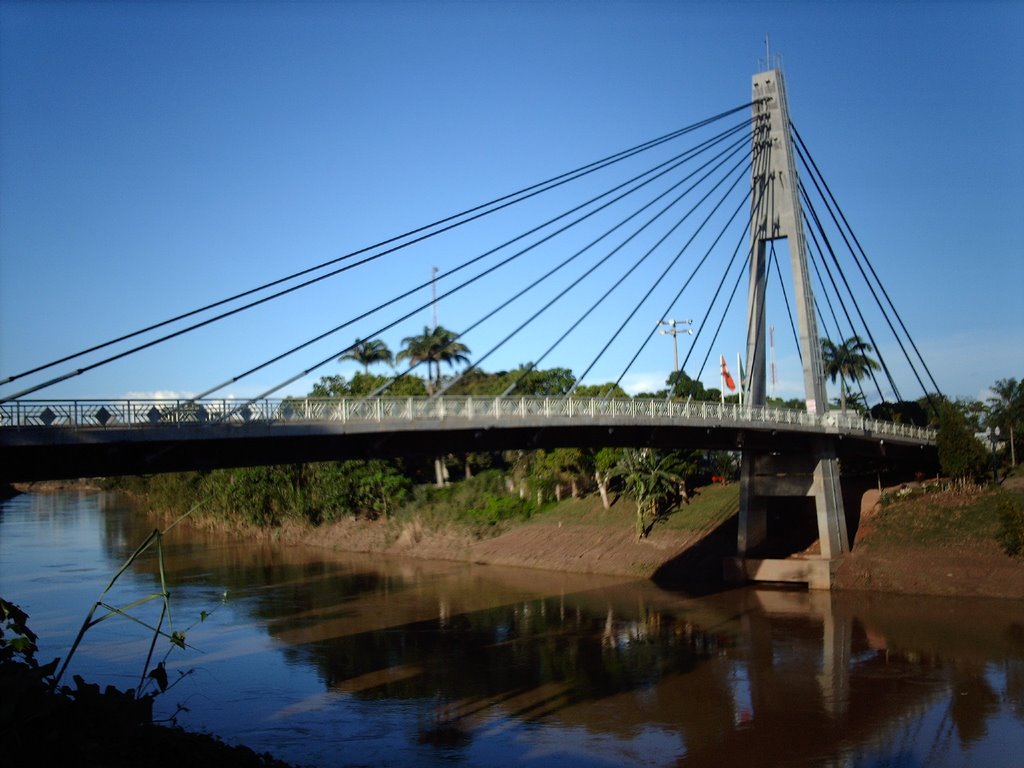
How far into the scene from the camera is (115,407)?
23328 millimetres

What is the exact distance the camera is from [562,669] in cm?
3178

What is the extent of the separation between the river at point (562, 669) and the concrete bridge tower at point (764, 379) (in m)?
1.94

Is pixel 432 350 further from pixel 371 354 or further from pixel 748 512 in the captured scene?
pixel 748 512

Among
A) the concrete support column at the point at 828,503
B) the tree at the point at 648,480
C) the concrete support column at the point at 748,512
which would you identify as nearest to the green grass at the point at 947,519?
the concrete support column at the point at 828,503

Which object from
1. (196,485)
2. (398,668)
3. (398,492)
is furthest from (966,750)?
(196,485)

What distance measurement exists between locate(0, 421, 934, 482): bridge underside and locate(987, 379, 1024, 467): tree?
88.7 feet

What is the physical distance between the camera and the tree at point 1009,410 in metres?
58.2

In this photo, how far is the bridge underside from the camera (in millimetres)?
23078

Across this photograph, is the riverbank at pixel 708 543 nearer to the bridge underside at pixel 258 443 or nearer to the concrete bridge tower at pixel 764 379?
the concrete bridge tower at pixel 764 379

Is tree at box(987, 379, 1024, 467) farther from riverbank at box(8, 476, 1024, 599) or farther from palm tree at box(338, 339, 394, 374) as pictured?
palm tree at box(338, 339, 394, 374)

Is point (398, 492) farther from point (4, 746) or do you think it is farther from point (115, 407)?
point (4, 746)

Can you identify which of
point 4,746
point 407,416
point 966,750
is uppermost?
point 407,416

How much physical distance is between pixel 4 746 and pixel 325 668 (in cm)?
1910

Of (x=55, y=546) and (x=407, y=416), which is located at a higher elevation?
(x=407, y=416)
